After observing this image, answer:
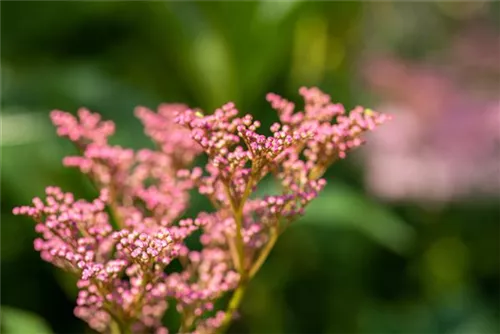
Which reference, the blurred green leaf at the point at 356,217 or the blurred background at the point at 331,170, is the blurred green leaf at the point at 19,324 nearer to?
the blurred background at the point at 331,170

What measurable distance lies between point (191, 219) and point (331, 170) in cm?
107

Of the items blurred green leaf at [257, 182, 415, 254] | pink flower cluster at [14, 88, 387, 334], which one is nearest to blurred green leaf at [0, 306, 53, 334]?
pink flower cluster at [14, 88, 387, 334]

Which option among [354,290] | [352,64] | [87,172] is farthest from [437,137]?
[87,172]

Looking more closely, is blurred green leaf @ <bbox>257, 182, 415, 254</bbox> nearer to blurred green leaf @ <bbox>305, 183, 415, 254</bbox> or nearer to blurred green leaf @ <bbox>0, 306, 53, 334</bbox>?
blurred green leaf @ <bbox>305, 183, 415, 254</bbox>

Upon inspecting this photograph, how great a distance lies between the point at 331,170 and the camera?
1652mm

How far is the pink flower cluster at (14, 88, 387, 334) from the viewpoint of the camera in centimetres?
57

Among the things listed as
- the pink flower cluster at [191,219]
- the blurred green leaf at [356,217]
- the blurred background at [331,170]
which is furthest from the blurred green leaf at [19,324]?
the blurred green leaf at [356,217]

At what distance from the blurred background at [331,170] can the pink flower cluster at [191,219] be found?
56cm

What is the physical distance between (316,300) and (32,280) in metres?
0.49

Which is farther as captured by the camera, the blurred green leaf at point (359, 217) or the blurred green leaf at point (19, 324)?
the blurred green leaf at point (359, 217)

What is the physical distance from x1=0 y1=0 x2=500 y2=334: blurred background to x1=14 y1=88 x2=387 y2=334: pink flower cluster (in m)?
0.56

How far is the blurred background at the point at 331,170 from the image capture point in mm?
1335

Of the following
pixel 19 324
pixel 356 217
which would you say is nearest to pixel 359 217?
pixel 356 217

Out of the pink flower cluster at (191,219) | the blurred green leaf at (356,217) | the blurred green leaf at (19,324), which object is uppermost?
the blurred green leaf at (356,217)
